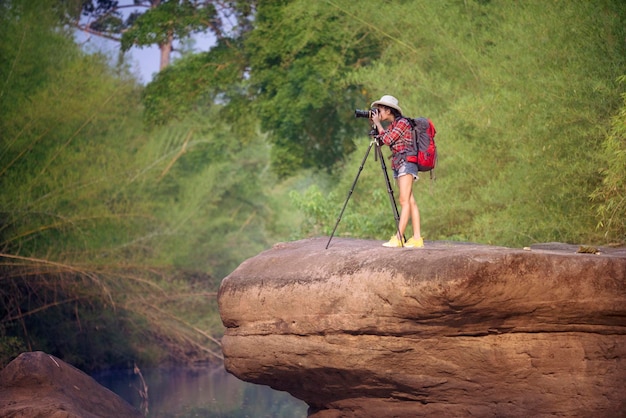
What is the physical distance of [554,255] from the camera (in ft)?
21.2

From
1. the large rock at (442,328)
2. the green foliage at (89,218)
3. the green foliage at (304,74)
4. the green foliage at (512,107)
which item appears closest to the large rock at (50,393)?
the large rock at (442,328)

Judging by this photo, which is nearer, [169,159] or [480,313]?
[480,313]

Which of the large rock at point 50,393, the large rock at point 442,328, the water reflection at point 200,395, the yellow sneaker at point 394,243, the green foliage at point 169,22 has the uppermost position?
the green foliage at point 169,22

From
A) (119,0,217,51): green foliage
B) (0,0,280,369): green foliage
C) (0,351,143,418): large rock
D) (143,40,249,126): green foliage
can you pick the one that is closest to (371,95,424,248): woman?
(0,351,143,418): large rock

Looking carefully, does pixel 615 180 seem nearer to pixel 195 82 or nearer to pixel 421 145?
pixel 421 145

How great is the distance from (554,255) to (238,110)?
10.5 meters

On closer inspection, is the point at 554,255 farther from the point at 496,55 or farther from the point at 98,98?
the point at 98,98

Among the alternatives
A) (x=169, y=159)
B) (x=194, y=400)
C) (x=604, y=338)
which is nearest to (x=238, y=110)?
(x=169, y=159)

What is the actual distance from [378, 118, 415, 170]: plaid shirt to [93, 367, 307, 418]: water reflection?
5.09 m

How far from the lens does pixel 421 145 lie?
757 centimetres

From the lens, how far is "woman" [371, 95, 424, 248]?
7516mm

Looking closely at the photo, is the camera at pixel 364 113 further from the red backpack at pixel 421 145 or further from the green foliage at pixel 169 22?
the green foliage at pixel 169 22

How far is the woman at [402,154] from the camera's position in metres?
7.52

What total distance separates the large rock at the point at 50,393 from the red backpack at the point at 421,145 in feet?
11.4
